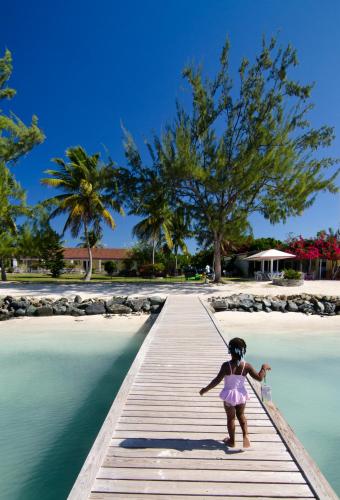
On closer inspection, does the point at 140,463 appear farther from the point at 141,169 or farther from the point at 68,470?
the point at 141,169

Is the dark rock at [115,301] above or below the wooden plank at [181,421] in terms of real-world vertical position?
above

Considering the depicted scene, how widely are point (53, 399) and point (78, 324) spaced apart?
6.62 m

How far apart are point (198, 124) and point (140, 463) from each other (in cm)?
2252

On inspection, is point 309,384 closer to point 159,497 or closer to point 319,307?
point 159,497

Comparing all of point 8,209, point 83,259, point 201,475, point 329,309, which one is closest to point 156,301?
point 329,309

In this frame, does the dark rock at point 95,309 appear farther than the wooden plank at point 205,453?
Yes

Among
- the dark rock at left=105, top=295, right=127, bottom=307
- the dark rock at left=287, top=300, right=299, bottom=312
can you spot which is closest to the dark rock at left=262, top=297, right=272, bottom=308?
the dark rock at left=287, top=300, right=299, bottom=312

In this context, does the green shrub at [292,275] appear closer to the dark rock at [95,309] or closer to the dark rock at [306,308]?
the dark rock at [306,308]

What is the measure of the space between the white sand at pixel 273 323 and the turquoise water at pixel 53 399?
12.1 feet

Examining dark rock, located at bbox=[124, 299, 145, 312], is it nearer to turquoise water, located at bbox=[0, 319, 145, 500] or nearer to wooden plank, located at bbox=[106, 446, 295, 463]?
turquoise water, located at bbox=[0, 319, 145, 500]

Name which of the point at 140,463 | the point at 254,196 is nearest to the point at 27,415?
the point at 140,463

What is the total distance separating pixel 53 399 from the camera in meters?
6.69

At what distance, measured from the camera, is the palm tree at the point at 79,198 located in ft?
93.6

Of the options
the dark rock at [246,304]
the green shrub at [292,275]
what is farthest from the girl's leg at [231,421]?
the green shrub at [292,275]
